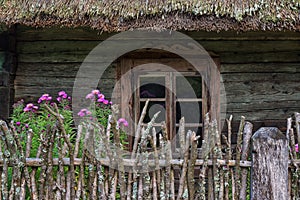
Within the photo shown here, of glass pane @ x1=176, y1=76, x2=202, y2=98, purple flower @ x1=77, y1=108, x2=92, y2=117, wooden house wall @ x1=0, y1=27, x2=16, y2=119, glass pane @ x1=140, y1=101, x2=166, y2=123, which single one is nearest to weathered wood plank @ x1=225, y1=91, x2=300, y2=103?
glass pane @ x1=176, y1=76, x2=202, y2=98

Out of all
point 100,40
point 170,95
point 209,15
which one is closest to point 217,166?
point 209,15

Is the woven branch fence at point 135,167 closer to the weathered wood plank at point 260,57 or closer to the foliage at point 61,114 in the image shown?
the foliage at point 61,114

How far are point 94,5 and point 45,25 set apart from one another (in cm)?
56

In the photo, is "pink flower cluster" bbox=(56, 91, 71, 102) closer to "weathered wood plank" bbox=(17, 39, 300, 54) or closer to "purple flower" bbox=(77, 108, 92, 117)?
"purple flower" bbox=(77, 108, 92, 117)

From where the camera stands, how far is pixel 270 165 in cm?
283

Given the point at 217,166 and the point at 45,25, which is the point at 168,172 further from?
the point at 45,25

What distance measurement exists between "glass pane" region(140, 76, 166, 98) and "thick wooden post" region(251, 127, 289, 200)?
7.87 feet

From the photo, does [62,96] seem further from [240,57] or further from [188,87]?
[240,57]

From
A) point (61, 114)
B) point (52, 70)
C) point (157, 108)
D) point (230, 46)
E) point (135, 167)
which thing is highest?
point (230, 46)

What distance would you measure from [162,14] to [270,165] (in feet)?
6.65

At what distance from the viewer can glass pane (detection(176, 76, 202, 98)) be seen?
5.09 metres

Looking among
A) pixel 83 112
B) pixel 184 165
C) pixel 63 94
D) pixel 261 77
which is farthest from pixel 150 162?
pixel 261 77

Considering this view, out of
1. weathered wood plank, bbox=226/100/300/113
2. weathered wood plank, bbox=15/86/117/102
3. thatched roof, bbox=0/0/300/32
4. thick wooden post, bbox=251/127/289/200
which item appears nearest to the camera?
thick wooden post, bbox=251/127/289/200

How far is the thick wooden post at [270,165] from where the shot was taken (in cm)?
283
